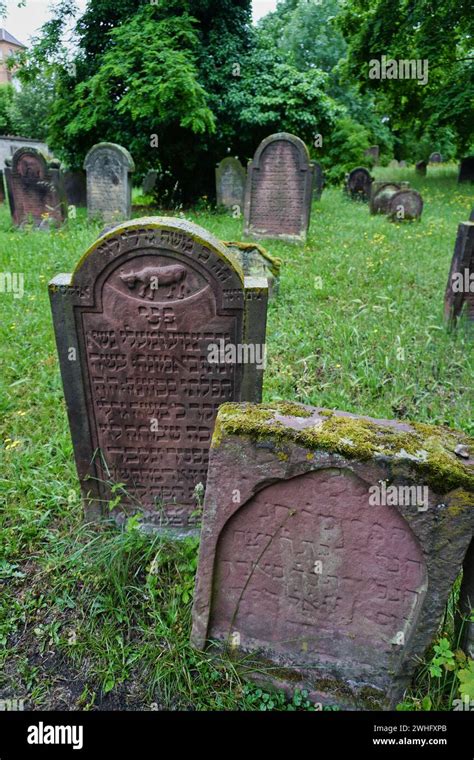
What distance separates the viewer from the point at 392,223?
11.4 metres

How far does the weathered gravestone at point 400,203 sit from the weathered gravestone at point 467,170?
A: 787 centimetres

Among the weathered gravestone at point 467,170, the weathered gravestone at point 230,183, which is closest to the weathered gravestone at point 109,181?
the weathered gravestone at point 230,183

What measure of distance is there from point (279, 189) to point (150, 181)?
8486mm

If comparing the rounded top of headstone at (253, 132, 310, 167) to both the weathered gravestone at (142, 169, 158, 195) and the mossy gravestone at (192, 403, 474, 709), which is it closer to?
the weathered gravestone at (142, 169, 158, 195)

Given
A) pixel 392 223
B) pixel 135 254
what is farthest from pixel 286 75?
pixel 135 254

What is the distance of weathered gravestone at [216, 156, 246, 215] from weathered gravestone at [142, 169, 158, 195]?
306 cm

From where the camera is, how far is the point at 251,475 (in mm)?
1929

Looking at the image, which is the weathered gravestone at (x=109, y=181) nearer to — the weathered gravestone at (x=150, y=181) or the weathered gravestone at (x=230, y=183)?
the weathered gravestone at (x=230, y=183)

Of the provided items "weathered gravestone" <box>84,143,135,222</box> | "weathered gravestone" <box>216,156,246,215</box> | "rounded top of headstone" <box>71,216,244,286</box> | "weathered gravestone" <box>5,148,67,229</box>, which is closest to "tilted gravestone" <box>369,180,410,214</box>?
"weathered gravestone" <box>216,156,246,215</box>

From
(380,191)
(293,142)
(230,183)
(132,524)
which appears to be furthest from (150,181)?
(132,524)

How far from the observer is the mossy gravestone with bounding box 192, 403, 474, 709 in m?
1.79

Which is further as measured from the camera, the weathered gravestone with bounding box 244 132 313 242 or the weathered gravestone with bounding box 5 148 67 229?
the weathered gravestone with bounding box 5 148 67 229
